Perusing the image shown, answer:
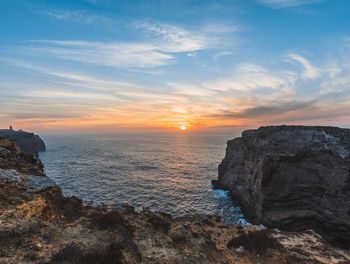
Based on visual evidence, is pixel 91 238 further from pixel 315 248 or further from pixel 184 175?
pixel 184 175

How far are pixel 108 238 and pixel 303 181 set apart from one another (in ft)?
123

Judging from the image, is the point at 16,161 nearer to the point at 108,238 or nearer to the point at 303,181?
the point at 108,238

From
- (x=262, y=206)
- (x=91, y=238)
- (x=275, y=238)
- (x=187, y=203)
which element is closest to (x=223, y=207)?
(x=187, y=203)

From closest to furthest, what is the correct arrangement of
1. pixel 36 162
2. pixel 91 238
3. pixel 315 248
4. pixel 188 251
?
pixel 91 238
pixel 188 251
pixel 315 248
pixel 36 162

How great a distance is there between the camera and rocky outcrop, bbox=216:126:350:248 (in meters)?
38.7

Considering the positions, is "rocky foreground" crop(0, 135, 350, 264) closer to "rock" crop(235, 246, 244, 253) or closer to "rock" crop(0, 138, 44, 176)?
"rock" crop(235, 246, 244, 253)

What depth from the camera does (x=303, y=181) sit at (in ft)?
139

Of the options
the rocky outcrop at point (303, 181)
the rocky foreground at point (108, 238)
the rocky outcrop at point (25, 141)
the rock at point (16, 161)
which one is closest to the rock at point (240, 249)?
the rocky foreground at point (108, 238)

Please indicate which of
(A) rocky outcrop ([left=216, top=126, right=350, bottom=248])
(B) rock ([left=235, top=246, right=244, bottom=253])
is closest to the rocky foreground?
(B) rock ([left=235, top=246, right=244, bottom=253])

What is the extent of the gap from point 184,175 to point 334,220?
52.6m

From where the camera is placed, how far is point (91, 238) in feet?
56.2

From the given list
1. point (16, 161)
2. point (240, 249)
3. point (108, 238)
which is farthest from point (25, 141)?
point (240, 249)

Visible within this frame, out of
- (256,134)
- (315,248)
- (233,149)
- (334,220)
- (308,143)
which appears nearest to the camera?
(315,248)

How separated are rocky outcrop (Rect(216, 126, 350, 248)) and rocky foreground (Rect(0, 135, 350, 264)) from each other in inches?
674
